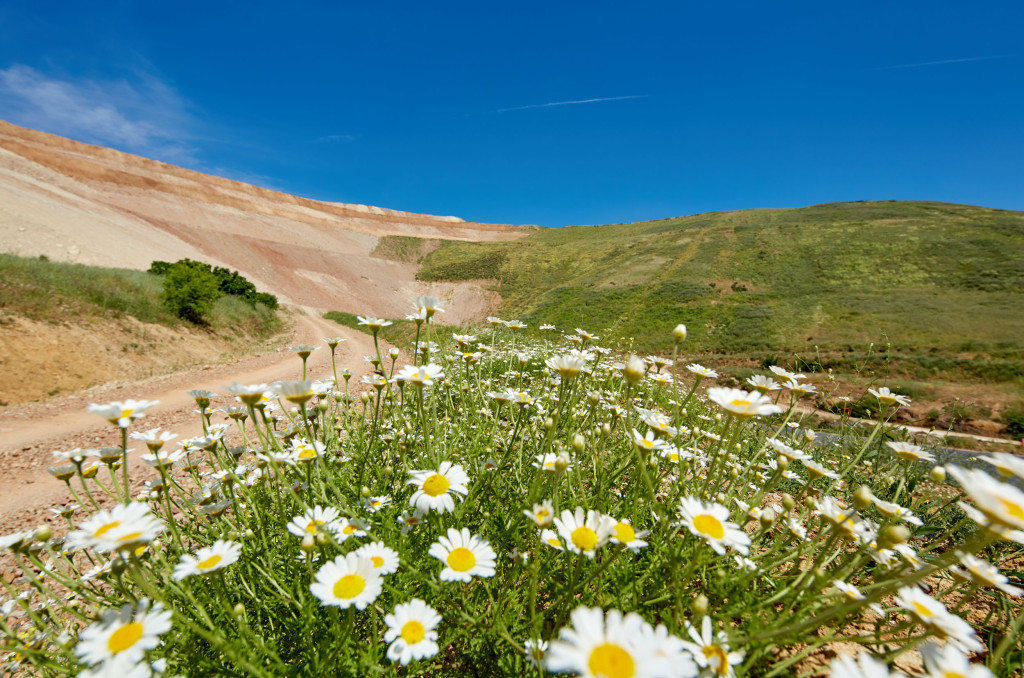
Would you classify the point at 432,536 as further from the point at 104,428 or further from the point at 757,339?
the point at 757,339

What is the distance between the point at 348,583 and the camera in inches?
56.5

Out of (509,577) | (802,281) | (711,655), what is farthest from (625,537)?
(802,281)

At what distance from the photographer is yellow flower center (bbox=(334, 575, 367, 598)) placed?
1.38m

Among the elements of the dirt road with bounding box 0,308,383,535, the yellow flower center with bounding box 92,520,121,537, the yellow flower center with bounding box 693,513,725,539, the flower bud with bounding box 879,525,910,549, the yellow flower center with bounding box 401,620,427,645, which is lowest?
the dirt road with bounding box 0,308,383,535

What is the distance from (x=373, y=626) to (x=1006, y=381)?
2362cm

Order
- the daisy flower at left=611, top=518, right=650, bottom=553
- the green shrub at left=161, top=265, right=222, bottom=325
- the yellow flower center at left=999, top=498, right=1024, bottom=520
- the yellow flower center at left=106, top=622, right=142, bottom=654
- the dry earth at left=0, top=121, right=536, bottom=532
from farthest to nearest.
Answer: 1. the green shrub at left=161, top=265, right=222, bottom=325
2. the dry earth at left=0, top=121, right=536, bottom=532
3. the daisy flower at left=611, top=518, right=650, bottom=553
4. the yellow flower center at left=106, top=622, right=142, bottom=654
5. the yellow flower center at left=999, top=498, right=1024, bottom=520

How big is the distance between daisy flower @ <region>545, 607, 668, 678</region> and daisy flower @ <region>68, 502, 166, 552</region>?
1283mm

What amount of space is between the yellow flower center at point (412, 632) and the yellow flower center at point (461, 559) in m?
0.23

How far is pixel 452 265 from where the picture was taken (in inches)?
2024

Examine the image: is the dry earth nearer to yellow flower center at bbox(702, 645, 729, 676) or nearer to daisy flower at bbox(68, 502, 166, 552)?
daisy flower at bbox(68, 502, 166, 552)

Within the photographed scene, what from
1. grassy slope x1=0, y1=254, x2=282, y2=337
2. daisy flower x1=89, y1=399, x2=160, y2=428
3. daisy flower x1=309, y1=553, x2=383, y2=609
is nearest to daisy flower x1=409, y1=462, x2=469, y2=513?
daisy flower x1=309, y1=553, x2=383, y2=609

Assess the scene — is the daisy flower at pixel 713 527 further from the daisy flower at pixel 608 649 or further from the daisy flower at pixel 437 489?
the daisy flower at pixel 437 489

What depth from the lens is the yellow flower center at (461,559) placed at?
1.56 metres

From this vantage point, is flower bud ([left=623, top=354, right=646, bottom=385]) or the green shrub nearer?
flower bud ([left=623, top=354, right=646, bottom=385])
